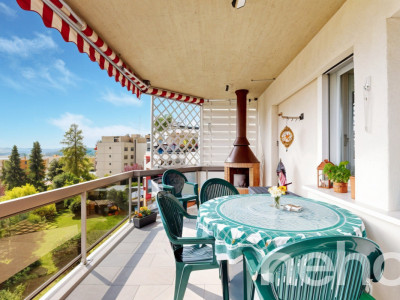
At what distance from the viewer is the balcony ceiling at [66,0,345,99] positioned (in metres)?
1.84

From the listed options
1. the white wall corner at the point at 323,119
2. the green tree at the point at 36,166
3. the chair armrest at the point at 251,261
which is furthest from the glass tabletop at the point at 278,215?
the green tree at the point at 36,166

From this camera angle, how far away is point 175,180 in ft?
10.7

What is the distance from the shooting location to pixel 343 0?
1720 mm

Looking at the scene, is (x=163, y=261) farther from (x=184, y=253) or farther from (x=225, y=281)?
(x=225, y=281)

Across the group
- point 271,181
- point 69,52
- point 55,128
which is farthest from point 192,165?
point 55,128

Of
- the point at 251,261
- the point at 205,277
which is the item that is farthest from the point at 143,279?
the point at 251,261

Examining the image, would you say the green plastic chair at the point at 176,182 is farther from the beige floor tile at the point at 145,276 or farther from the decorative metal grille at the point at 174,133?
the beige floor tile at the point at 145,276

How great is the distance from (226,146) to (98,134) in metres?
37.4

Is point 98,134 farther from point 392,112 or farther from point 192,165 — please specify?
point 392,112

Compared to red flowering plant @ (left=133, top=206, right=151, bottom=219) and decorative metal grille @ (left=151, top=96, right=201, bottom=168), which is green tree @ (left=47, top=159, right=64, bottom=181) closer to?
decorative metal grille @ (left=151, top=96, right=201, bottom=168)

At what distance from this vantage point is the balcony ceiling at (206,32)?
1.84 metres

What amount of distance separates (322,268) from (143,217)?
2.64 metres

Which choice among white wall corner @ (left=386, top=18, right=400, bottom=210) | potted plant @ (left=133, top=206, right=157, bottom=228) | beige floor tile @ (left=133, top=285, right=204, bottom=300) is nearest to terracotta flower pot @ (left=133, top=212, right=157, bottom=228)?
potted plant @ (left=133, top=206, right=157, bottom=228)

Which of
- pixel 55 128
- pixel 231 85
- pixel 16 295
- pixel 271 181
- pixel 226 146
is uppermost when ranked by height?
pixel 55 128
